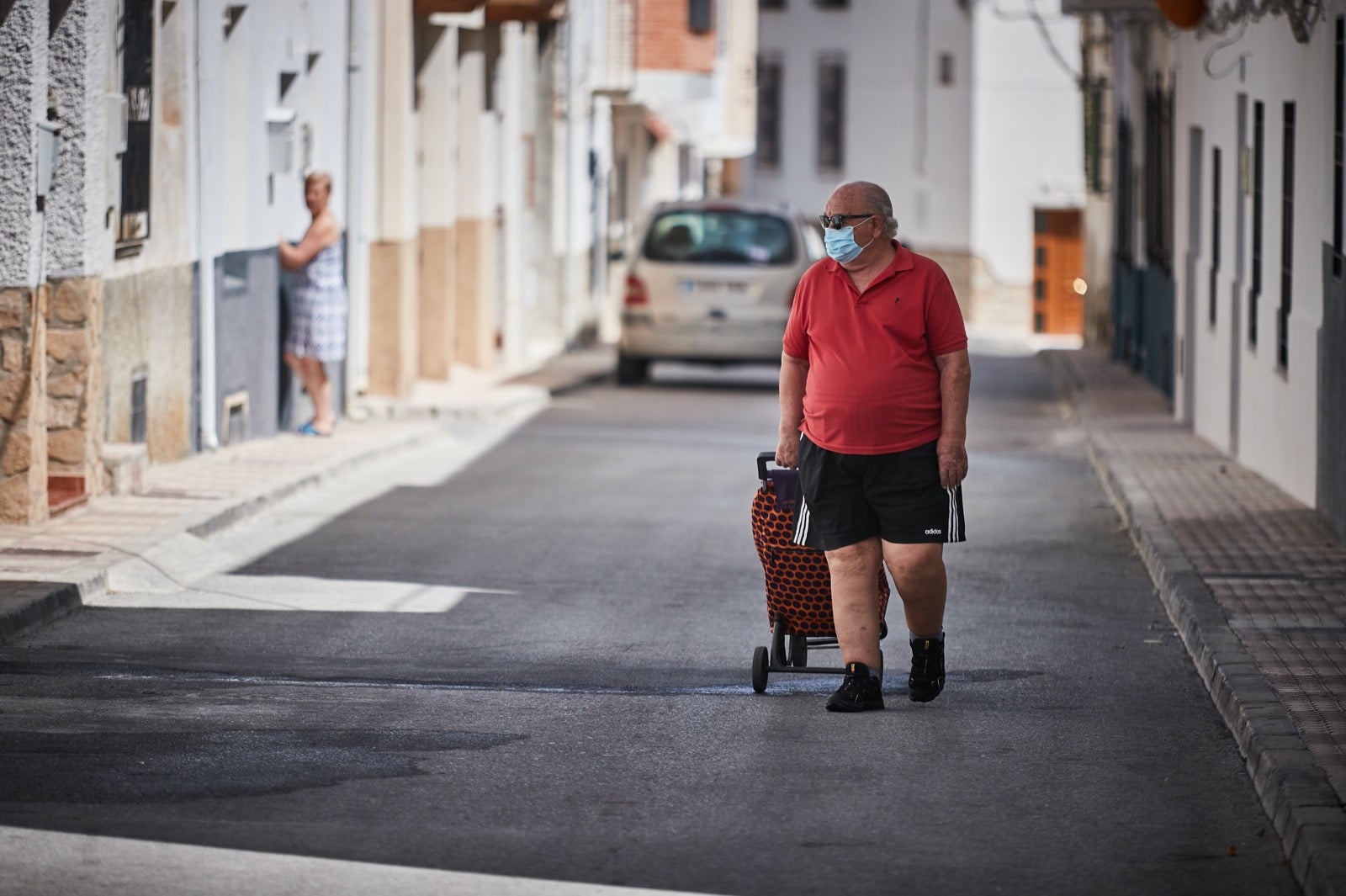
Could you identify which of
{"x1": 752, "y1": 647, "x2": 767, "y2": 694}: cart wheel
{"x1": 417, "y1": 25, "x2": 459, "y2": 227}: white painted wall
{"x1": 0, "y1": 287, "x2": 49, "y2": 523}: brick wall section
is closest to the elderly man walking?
{"x1": 752, "y1": 647, "x2": 767, "y2": 694}: cart wheel

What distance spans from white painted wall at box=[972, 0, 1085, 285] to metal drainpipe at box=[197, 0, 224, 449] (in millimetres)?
42396

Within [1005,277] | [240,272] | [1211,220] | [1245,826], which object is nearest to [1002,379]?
[1211,220]

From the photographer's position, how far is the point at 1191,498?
13883 millimetres

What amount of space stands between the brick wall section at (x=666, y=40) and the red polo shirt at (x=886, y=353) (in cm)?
3286

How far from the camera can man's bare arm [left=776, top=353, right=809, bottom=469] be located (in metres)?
8.02

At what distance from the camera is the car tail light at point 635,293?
1003 inches

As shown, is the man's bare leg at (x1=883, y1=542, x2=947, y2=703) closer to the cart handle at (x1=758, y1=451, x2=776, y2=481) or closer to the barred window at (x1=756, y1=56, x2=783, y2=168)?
the cart handle at (x1=758, y1=451, x2=776, y2=481)

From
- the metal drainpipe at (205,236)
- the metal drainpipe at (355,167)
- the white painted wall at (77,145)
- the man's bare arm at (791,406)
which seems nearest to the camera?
the man's bare arm at (791,406)

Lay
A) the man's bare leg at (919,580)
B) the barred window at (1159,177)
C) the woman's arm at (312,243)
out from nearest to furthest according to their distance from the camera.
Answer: the man's bare leg at (919,580)
the woman's arm at (312,243)
the barred window at (1159,177)

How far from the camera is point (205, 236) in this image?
50.6ft

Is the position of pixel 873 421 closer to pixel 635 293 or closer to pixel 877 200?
pixel 877 200

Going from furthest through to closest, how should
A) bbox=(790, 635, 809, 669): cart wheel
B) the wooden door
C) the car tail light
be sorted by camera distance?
the wooden door, the car tail light, bbox=(790, 635, 809, 669): cart wheel

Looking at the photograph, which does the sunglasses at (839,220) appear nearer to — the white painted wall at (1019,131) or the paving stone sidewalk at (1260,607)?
the paving stone sidewalk at (1260,607)

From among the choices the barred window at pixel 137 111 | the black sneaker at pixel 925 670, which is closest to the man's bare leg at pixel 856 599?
the black sneaker at pixel 925 670
